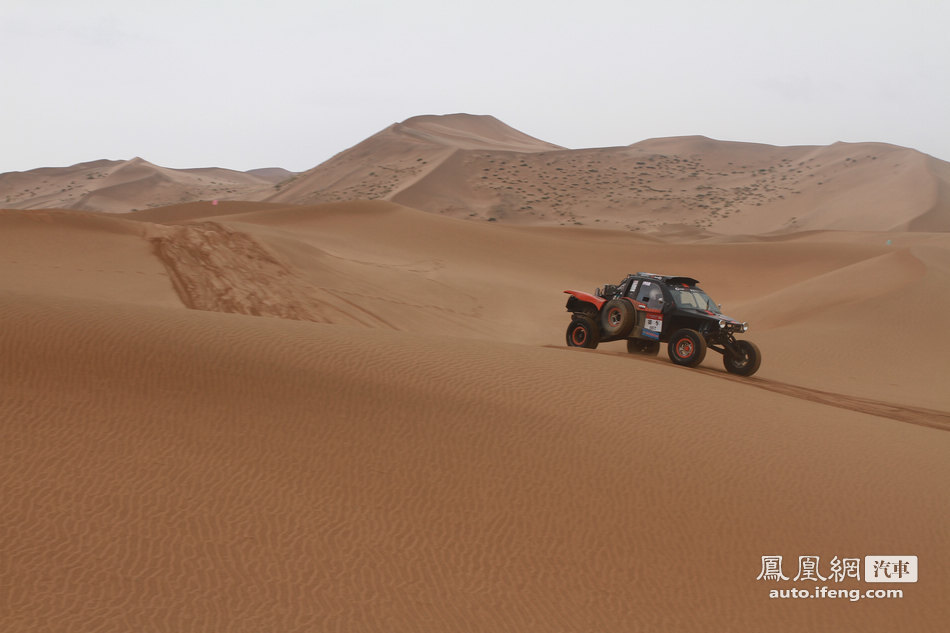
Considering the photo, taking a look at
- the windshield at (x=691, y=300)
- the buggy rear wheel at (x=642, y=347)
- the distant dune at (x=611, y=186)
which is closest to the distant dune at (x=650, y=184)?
the distant dune at (x=611, y=186)

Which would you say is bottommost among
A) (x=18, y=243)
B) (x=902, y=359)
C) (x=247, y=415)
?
(x=902, y=359)

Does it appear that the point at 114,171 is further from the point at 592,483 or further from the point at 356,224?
the point at 592,483

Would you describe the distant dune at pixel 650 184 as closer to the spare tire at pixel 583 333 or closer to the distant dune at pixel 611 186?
the distant dune at pixel 611 186

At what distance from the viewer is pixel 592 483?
6652mm

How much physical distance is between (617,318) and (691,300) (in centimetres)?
133

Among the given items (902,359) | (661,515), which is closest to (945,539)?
(661,515)

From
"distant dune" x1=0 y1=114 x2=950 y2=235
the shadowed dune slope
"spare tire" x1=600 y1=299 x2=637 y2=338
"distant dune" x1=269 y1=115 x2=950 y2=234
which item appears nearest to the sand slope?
the shadowed dune slope

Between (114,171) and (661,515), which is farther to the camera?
(114,171)

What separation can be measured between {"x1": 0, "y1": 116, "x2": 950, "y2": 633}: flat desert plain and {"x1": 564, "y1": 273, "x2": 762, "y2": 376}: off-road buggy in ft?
2.87

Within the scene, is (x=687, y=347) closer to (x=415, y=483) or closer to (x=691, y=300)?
(x=691, y=300)

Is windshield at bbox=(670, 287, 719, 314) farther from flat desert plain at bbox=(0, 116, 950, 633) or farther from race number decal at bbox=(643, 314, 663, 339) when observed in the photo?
flat desert plain at bbox=(0, 116, 950, 633)

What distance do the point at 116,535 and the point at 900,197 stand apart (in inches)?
2670

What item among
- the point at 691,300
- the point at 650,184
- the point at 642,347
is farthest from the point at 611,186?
the point at 691,300

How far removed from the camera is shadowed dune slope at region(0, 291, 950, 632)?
4980mm
